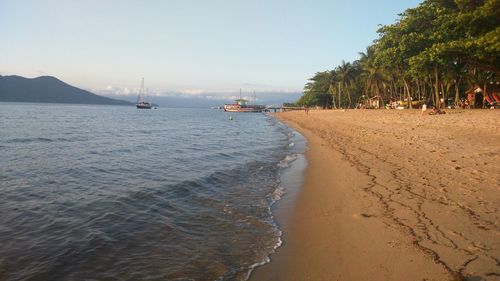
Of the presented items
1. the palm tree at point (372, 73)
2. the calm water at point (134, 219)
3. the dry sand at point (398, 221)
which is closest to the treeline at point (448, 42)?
the palm tree at point (372, 73)

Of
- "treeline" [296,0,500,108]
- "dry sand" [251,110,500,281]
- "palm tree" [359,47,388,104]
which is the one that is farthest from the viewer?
"palm tree" [359,47,388,104]

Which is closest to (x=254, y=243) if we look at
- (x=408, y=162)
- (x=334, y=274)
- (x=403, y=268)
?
(x=334, y=274)

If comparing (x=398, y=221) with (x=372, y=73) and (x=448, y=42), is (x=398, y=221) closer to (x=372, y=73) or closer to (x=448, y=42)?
(x=448, y=42)

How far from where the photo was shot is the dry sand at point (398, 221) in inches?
187

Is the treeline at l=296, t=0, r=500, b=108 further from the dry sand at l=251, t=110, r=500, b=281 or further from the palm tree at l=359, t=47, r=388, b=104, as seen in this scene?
the dry sand at l=251, t=110, r=500, b=281

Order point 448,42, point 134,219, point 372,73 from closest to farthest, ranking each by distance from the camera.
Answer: point 134,219 → point 448,42 → point 372,73

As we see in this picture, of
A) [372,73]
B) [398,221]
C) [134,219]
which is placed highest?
Answer: [372,73]

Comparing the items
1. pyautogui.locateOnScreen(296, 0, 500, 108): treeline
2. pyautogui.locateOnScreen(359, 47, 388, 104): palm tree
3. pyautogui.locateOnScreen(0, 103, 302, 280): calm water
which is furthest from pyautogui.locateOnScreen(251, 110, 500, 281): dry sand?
pyautogui.locateOnScreen(359, 47, 388, 104): palm tree

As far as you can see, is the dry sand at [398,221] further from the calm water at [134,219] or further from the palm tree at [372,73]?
the palm tree at [372,73]

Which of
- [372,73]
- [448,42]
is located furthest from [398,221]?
[372,73]

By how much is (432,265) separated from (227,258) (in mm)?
2919

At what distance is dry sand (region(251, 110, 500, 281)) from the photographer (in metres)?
4.74

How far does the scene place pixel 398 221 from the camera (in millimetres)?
6438

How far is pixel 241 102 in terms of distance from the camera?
13462cm
